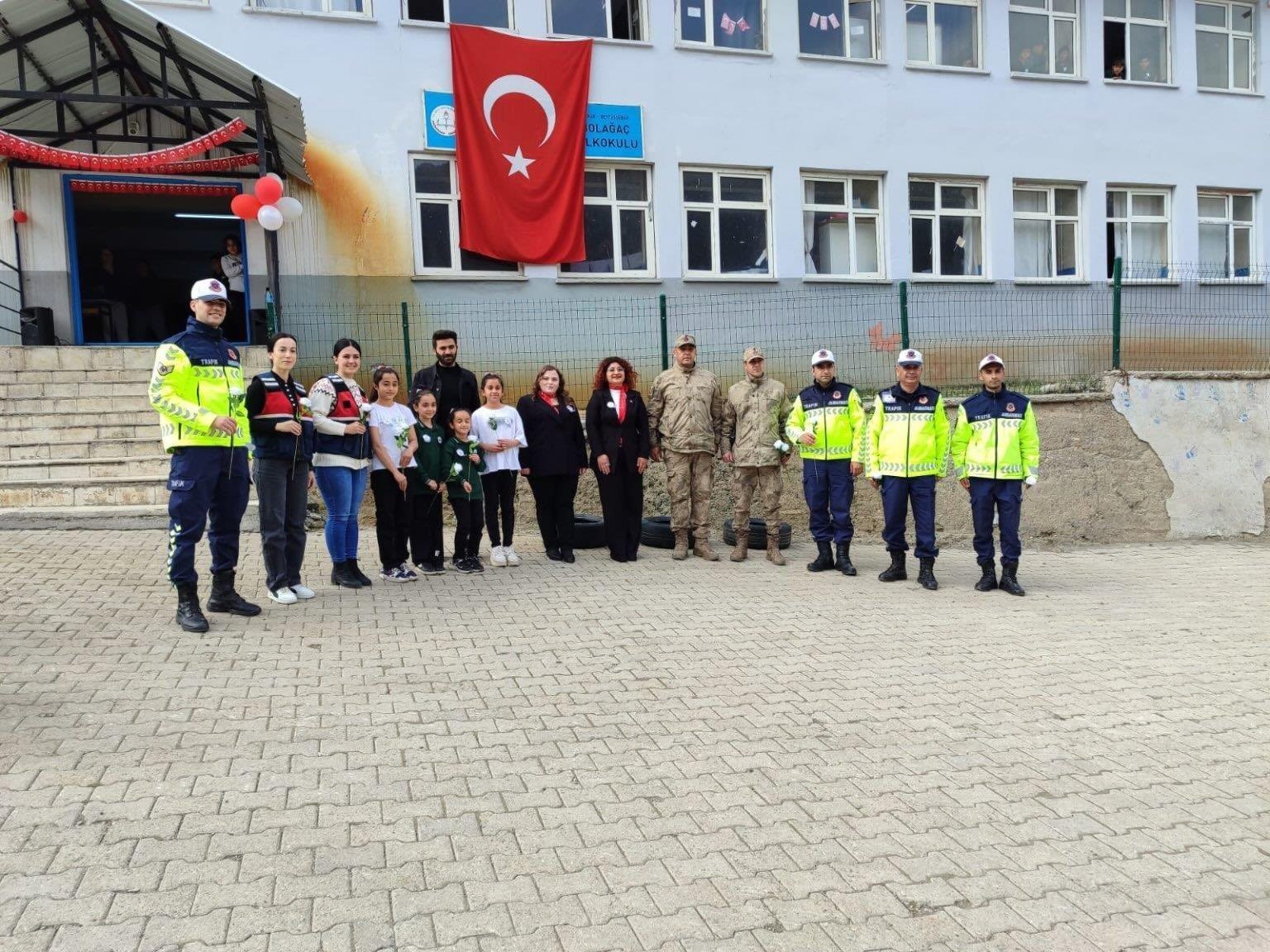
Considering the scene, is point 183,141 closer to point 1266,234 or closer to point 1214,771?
point 1214,771

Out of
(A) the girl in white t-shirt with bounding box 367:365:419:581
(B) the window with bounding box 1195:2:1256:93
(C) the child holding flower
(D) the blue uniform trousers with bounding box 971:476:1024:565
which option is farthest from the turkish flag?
(B) the window with bounding box 1195:2:1256:93

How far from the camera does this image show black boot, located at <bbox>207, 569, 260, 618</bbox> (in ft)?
21.5

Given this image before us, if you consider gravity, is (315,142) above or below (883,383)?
above

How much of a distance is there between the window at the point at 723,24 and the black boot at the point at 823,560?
940 centimetres

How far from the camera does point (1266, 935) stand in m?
3.01

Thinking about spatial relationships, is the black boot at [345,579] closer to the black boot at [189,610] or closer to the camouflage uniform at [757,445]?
the black boot at [189,610]

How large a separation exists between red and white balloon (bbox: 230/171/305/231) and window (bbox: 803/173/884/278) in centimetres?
778

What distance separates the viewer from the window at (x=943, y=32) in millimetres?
16562

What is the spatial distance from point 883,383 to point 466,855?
11.7 metres

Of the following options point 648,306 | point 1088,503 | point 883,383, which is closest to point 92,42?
point 648,306

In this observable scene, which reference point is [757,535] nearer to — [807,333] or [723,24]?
[807,333]

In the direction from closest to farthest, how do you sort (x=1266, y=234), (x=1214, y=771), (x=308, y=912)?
(x=308, y=912) → (x=1214, y=771) → (x=1266, y=234)

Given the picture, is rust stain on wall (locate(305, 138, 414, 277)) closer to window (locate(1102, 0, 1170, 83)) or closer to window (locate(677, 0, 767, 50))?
window (locate(677, 0, 767, 50))

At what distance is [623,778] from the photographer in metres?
4.09
